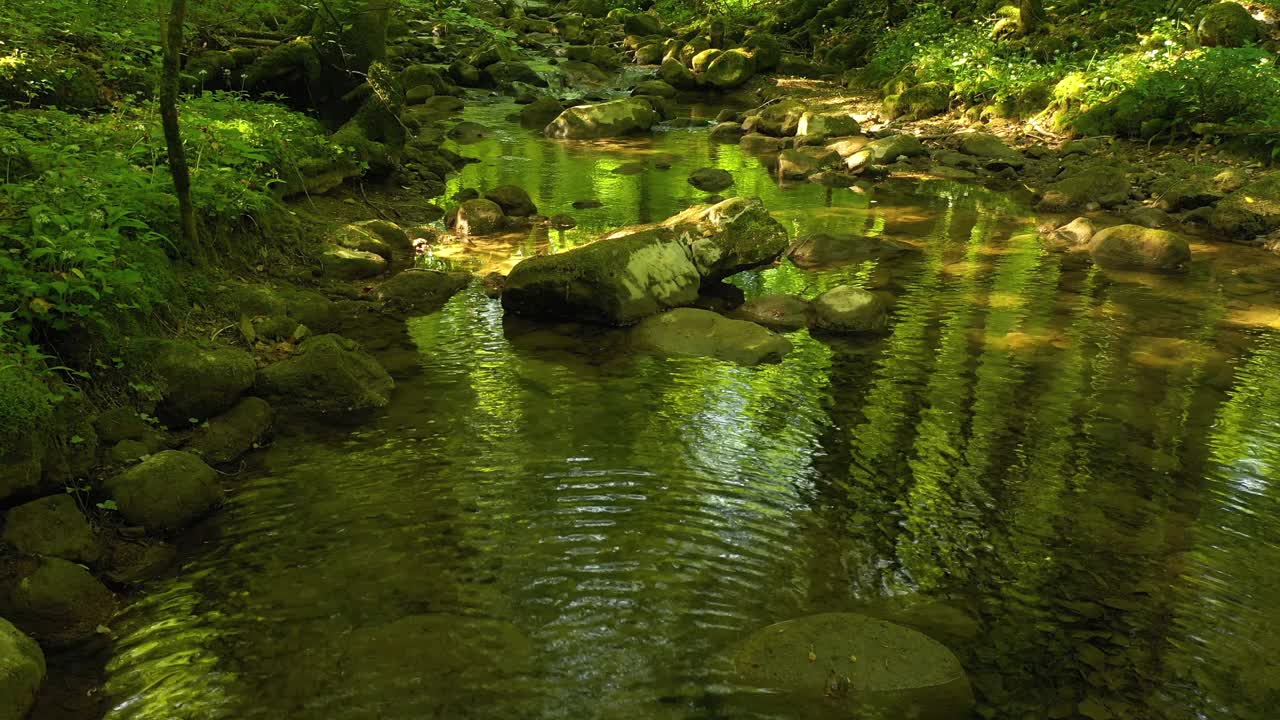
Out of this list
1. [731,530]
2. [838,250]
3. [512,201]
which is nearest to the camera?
[731,530]

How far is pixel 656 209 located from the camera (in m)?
13.1

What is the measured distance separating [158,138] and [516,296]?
11.1 feet

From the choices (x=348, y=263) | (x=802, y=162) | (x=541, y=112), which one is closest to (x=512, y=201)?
(x=348, y=263)

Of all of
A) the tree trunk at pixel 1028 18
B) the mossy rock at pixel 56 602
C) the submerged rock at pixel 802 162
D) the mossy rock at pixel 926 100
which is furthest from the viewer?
the tree trunk at pixel 1028 18

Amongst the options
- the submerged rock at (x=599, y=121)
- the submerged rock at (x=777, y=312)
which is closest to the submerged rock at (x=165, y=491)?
the submerged rock at (x=777, y=312)

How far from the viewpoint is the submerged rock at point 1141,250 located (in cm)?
1070

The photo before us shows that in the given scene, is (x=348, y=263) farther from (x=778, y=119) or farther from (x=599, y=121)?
(x=778, y=119)

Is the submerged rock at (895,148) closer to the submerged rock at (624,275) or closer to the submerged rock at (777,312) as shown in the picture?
the submerged rock at (624,275)

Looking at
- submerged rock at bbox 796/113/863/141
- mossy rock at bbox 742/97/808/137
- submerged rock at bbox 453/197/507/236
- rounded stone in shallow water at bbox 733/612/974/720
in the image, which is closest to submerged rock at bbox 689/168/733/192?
submerged rock at bbox 453/197/507/236

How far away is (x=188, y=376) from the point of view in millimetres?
5918

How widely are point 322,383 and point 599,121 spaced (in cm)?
1406

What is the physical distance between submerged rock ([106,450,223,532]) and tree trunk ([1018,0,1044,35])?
68.1 ft

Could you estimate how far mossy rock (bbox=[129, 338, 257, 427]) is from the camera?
5867 mm

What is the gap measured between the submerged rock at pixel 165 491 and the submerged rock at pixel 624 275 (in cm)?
401
